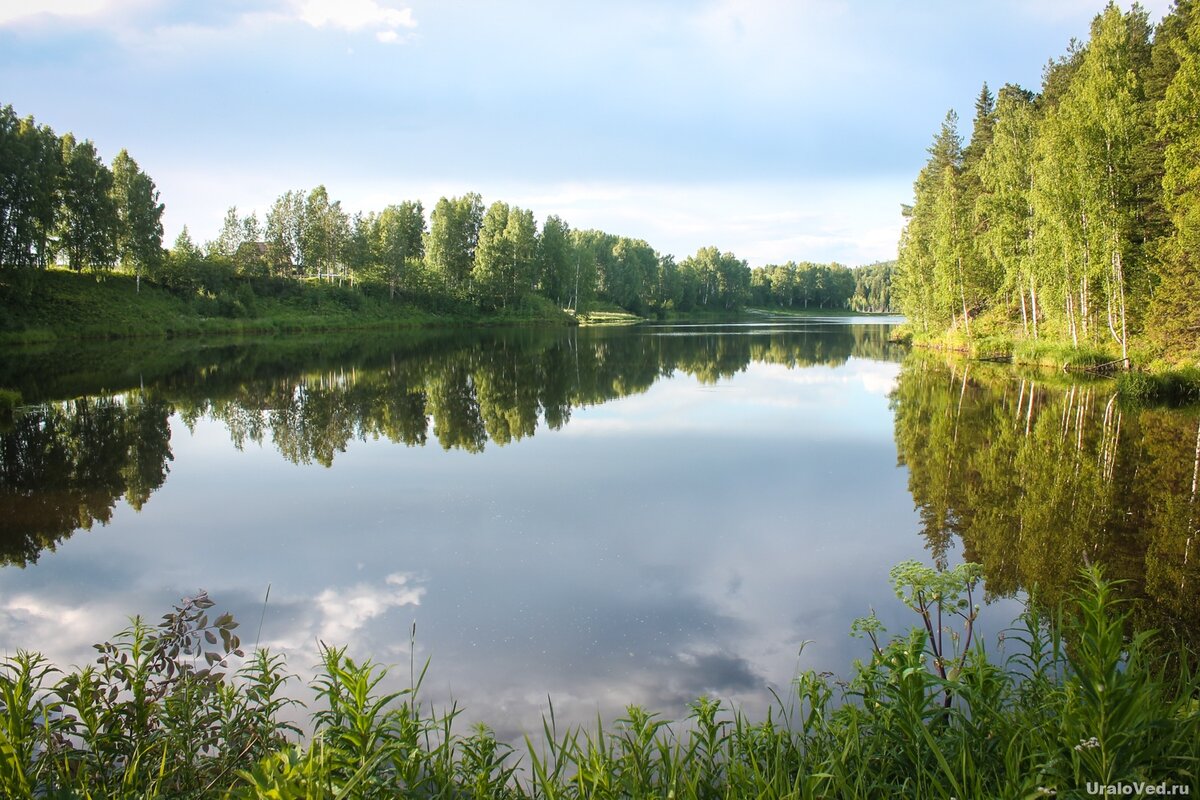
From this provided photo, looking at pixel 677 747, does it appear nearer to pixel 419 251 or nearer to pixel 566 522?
pixel 566 522

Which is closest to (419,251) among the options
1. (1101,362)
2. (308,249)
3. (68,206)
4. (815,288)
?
(308,249)

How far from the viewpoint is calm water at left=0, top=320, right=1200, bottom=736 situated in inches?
Answer: 273

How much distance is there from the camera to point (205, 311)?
60.8 m

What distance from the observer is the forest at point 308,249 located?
48344mm

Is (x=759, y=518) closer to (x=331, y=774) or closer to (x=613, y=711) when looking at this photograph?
(x=613, y=711)

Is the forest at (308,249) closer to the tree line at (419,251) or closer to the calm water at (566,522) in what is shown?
the tree line at (419,251)

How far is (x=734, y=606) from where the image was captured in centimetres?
793

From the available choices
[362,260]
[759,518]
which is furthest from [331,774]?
[362,260]

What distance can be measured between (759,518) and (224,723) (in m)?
8.38

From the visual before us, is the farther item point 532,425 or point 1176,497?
point 532,425

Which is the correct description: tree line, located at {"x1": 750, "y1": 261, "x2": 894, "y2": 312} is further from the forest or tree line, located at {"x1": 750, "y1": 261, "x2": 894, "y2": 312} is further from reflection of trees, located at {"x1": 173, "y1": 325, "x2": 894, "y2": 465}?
reflection of trees, located at {"x1": 173, "y1": 325, "x2": 894, "y2": 465}

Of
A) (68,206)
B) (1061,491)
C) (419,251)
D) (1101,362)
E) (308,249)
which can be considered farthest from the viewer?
(419,251)

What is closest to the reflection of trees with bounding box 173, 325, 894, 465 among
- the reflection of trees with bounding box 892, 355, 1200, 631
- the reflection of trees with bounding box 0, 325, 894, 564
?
the reflection of trees with bounding box 0, 325, 894, 564

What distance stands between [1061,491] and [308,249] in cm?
7864
